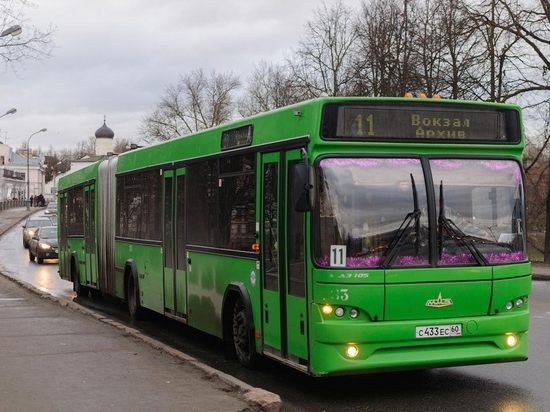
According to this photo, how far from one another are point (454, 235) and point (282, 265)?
5.74ft

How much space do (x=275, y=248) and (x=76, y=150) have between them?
191353mm

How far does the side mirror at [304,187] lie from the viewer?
7992mm

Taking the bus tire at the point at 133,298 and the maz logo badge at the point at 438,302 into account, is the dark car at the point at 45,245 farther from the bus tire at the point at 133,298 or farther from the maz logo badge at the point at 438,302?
the maz logo badge at the point at 438,302

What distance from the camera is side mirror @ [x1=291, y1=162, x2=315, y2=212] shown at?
799 centimetres

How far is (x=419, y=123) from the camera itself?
860 centimetres

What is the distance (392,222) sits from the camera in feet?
27.1

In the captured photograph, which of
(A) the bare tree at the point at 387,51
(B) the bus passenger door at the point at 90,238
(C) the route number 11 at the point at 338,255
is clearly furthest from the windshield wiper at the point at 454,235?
(A) the bare tree at the point at 387,51

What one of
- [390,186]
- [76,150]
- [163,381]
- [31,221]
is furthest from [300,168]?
[76,150]

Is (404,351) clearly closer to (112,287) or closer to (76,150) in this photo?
(112,287)

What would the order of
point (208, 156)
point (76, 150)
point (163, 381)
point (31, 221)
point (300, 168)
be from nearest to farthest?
point (300, 168) → point (163, 381) → point (208, 156) → point (31, 221) → point (76, 150)

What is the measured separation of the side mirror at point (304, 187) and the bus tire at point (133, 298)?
7.55 m

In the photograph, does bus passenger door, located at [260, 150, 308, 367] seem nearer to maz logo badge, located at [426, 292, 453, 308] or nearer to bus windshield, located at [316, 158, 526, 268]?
bus windshield, located at [316, 158, 526, 268]

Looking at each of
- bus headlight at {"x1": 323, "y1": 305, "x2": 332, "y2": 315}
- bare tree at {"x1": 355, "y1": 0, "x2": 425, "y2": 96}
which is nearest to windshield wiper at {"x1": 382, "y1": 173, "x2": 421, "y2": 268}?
bus headlight at {"x1": 323, "y1": 305, "x2": 332, "y2": 315}

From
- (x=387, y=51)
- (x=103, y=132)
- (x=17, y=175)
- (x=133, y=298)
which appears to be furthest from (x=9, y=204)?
(x=133, y=298)
